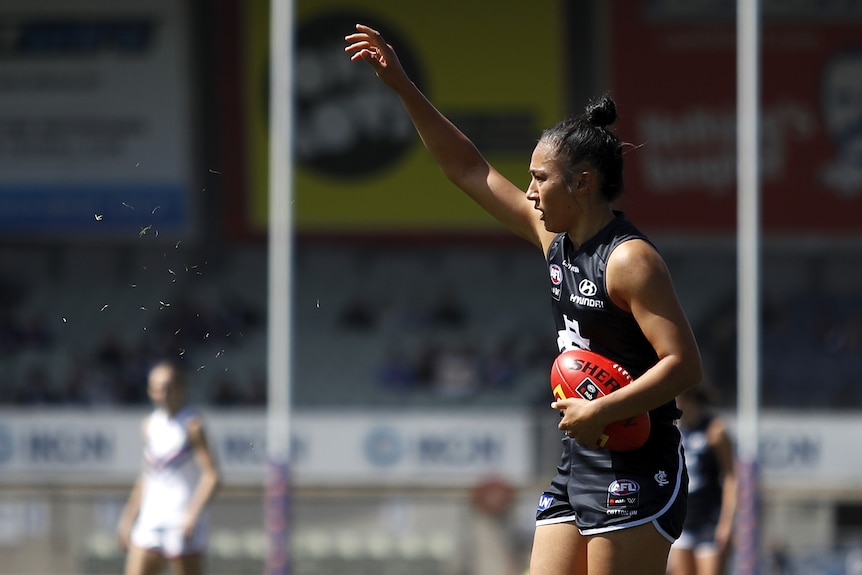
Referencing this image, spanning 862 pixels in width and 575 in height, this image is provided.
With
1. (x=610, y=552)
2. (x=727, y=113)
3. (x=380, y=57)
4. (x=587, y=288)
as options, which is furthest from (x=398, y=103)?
(x=610, y=552)

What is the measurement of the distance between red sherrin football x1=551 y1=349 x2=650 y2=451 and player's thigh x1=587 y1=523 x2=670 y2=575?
22 centimetres

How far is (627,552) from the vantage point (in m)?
3.93

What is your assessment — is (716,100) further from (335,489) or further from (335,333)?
(335,489)

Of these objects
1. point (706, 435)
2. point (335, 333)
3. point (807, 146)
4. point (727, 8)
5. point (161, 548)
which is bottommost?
point (161, 548)

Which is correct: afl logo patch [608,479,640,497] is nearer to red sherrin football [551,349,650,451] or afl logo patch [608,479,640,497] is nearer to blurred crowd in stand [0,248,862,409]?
red sherrin football [551,349,650,451]

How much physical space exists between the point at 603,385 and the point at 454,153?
98 cm

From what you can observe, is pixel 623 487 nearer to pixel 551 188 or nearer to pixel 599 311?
pixel 599 311

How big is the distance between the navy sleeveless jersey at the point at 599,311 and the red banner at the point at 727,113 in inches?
736

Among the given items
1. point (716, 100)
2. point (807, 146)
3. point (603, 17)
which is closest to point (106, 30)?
point (603, 17)

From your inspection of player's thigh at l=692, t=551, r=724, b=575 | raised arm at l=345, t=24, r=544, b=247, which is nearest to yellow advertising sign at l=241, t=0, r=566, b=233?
player's thigh at l=692, t=551, r=724, b=575

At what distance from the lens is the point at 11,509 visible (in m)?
14.3

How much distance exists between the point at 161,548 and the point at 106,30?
1670cm

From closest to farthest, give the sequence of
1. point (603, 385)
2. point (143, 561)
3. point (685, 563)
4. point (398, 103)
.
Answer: point (603, 385), point (143, 561), point (685, 563), point (398, 103)

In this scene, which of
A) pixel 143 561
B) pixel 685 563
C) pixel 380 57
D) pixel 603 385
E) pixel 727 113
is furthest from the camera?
pixel 727 113
